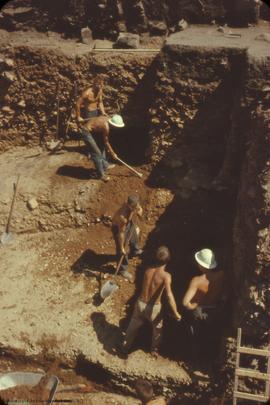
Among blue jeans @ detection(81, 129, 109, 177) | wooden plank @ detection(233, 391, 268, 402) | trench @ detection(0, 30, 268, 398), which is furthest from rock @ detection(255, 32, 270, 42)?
wooden plank @ detection(233, 391, 268, 402)

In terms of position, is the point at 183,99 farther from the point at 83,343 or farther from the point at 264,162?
the point at 83,343

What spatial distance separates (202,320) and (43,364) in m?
2.29

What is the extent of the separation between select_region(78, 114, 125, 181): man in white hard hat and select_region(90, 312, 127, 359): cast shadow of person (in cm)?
276

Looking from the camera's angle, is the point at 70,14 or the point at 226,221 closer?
the point at 226,221

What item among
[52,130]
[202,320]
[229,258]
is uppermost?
[52,130]

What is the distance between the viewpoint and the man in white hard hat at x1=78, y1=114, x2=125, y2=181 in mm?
8071

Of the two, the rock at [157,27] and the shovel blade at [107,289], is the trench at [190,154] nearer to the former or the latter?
the shovel blade at [107,289]

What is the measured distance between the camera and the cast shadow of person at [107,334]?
621cm

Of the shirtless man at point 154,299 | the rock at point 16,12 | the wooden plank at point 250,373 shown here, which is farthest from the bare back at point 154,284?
the rock at point 16,12

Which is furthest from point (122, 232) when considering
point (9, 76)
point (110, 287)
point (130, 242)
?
point (9, 76)

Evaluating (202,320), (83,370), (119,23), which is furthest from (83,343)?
(119,23)

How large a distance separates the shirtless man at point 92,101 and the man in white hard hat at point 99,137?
21 centimetres

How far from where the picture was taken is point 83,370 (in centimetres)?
626

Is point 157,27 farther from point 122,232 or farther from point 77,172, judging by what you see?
point 122,232
